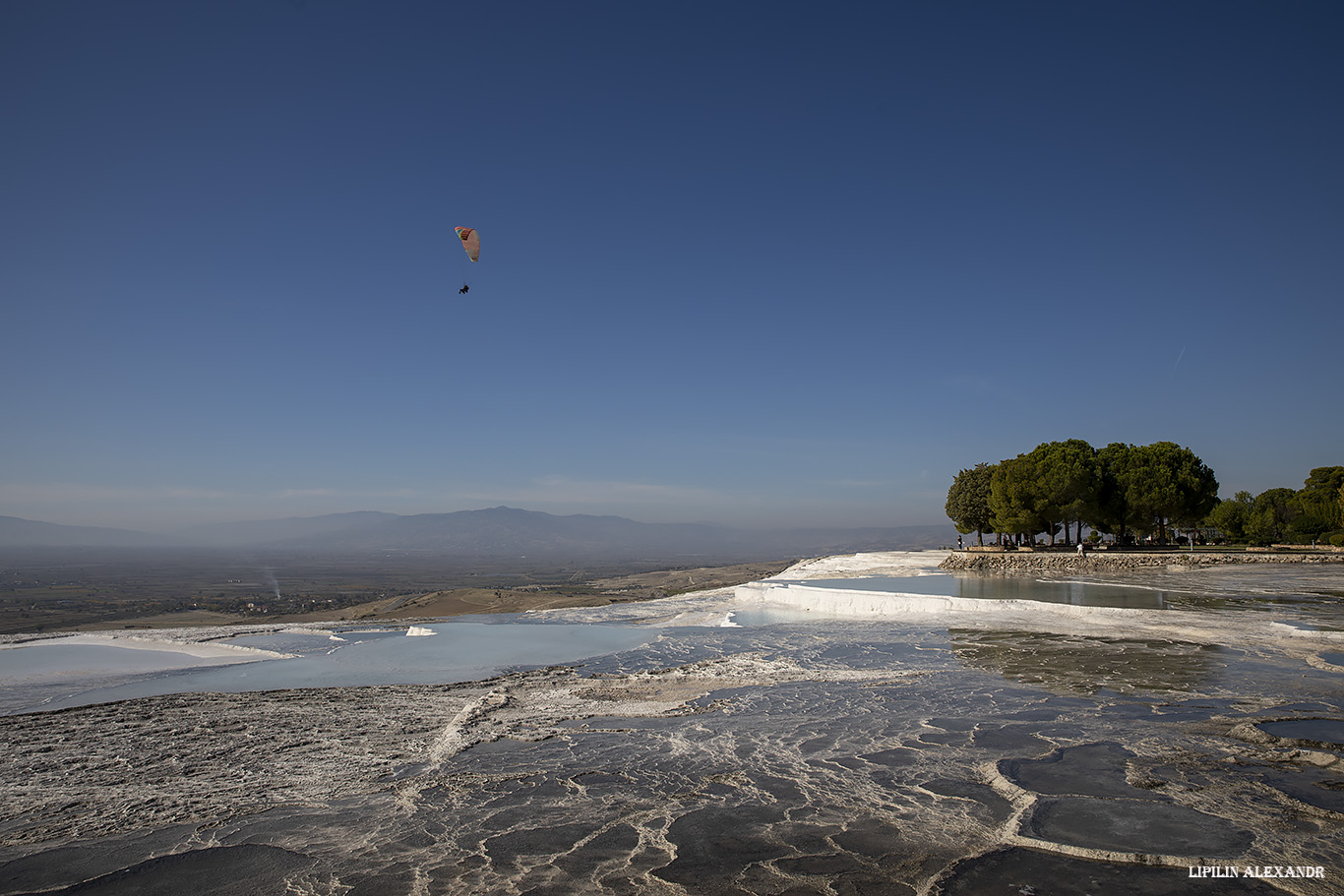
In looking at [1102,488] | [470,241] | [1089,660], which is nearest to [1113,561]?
[1102,488]

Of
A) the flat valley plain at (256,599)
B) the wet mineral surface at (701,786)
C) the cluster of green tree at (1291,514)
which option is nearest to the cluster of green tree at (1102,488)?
the cluster of green tree at (1291,514)

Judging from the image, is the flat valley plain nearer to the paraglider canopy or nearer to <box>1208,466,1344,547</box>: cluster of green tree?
the paraglider canopy

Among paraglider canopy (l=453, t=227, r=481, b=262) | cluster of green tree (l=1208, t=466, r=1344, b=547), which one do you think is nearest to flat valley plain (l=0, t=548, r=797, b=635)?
paraglider canopy (l=453, t=227, r=481, b=262)

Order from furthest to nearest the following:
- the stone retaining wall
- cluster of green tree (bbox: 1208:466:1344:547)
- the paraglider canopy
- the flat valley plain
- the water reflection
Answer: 1. cluster of green tree (bbox: 1208:466:1344:547)
2. the stone retaining wall
3. the flat valley plain
4. the paraglider canopy
5. the water reflection

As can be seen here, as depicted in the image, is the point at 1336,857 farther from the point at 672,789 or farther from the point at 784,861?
the point at 672,789

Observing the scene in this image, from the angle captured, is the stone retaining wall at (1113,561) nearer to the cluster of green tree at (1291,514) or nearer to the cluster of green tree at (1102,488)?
the cluster of green tree at (1102,488)

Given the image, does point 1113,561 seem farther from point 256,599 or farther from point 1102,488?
point 256,599
